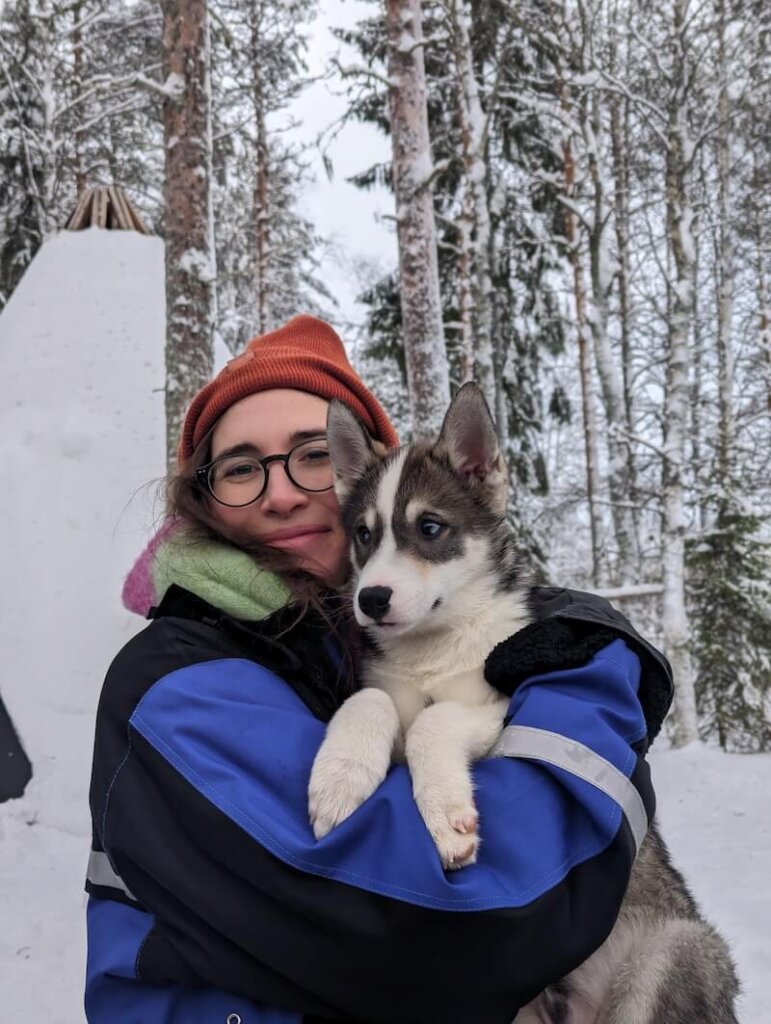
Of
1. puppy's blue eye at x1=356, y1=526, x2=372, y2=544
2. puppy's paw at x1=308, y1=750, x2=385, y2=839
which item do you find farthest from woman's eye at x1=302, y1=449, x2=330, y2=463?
puppy's paw at x1=308, y1=750, x2=385, y2=839

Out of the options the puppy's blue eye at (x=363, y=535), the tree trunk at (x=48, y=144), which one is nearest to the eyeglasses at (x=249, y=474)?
the puppy's blue eye at (x=363, y=535)

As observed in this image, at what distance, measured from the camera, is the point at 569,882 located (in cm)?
162

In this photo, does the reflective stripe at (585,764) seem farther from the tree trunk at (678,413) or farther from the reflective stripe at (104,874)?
the tree trunk at (678,413)

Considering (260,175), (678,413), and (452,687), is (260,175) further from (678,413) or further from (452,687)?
(452,687)

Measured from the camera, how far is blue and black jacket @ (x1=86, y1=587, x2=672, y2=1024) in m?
1.52

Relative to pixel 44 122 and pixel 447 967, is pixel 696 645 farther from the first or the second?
pixel 44 122

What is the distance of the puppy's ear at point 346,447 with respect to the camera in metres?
2.65

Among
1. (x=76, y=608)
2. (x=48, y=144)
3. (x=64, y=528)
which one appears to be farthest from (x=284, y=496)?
(x=48, y=144)

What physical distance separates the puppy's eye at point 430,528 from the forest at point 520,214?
461 cm

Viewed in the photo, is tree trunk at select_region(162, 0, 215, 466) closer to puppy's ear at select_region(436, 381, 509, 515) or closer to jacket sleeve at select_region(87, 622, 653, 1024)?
puppy's ear at select_region(436, 381, 509, 515)

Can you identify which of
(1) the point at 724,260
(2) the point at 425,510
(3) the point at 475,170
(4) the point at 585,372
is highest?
(3) the point at 475,170

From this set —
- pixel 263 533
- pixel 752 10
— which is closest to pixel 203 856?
pixel 263 533

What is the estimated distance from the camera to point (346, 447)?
2.76 metres

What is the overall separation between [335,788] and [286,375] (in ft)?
4.82
